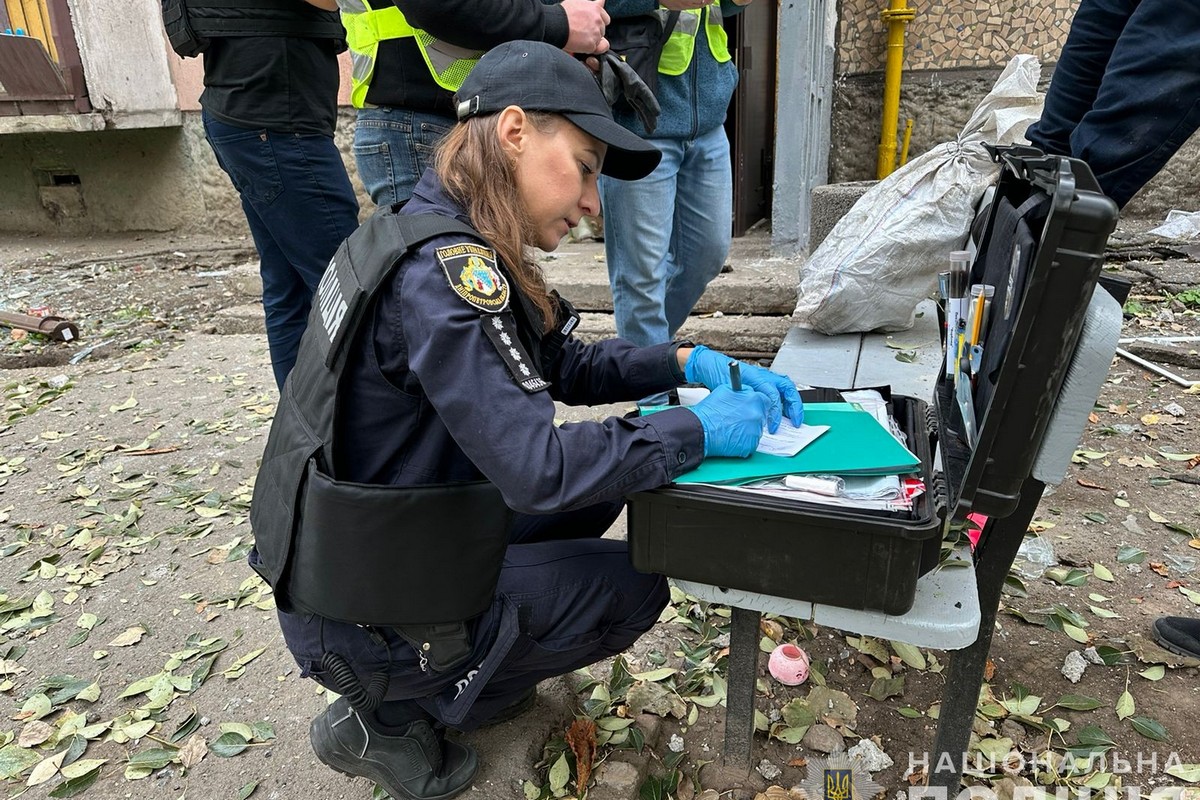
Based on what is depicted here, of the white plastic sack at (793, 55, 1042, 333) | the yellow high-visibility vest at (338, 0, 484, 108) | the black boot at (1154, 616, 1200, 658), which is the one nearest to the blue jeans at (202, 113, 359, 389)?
the yellow high-visibility vest at (338, 0, 484, 108)

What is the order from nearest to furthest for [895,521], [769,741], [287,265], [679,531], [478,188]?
[895,521] < [679,531] < [478,188] < [769,741] < [287,265]

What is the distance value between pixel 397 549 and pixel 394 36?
134cm

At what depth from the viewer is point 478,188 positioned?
141 centimetres

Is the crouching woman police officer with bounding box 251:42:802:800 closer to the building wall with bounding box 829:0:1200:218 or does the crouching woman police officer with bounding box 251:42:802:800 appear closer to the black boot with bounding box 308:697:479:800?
the black boot with bounding box 308:697:479:800

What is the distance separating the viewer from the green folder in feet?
3.96

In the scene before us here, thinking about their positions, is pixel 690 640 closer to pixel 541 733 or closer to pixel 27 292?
pixel 541 733

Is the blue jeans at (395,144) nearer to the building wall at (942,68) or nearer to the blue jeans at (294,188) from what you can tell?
the blue jeans at (294,188)

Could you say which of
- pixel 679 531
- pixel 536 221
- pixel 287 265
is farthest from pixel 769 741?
pixel 287 265

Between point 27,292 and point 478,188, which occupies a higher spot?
point 478,188

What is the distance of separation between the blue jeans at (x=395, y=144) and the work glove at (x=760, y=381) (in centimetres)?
93

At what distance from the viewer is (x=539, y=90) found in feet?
4.52

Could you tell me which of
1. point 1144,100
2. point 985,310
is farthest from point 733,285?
point 985,310

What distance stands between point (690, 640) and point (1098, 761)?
0.91m

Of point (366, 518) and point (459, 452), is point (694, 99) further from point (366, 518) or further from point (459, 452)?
point (366, 518)
